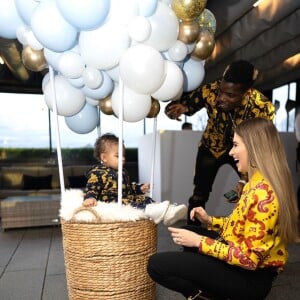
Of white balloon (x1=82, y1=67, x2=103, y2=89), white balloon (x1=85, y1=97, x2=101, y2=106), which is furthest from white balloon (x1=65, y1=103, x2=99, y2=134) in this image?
white balloon (x1=82, y1=67, x2=103, y2=89)

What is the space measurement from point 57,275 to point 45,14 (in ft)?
5.70

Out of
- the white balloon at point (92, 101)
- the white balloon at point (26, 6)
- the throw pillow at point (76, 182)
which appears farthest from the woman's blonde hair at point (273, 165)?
the throw pillow at point (76, 182)

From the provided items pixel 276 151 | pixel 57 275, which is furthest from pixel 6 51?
pixel 276 151

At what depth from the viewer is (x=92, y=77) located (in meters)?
1.46

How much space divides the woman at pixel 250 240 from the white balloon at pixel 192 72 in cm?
68

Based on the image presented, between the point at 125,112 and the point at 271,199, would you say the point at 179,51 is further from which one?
the point at 271,199

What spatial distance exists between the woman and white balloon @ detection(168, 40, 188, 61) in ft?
1.75

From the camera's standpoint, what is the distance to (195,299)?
1229 mm

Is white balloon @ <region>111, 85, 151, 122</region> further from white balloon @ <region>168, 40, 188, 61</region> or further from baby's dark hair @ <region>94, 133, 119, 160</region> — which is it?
baby's dark hair @ <region>94, 133, 119, 160</region>

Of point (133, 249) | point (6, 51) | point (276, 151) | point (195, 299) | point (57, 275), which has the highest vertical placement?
point (6, 51)

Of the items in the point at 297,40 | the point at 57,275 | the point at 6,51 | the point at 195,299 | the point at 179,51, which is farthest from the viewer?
the point at 6,51

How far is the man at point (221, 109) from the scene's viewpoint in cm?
174

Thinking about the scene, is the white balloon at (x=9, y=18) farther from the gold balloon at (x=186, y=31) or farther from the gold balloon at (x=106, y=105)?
the gold balloon at (x=186, y=31)

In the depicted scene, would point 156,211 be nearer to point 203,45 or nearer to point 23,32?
point 203,45
